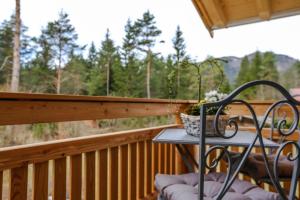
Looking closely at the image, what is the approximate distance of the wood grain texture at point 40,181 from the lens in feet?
3.99

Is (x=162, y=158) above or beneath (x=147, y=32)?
beneath

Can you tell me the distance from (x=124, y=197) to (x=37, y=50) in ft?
35.5

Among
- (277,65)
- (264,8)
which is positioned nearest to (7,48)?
(264,8)

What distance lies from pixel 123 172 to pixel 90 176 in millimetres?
341

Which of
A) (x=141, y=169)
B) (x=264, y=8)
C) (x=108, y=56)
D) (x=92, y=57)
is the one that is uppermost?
(x=108, y=56)

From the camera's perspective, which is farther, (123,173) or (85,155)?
(123,173)

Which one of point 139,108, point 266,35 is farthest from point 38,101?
point 266,35

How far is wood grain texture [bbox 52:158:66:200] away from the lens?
1319mm

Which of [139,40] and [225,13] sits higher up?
[139,40]

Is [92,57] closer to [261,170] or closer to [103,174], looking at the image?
[103,174]

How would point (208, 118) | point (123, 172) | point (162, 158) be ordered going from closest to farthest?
point (208, 118) → point (123, 172) → point (162, 158)

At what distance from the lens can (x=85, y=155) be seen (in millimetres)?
1496

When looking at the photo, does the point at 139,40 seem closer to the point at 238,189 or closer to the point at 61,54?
the point at 61,54

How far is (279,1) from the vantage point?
2838mm
